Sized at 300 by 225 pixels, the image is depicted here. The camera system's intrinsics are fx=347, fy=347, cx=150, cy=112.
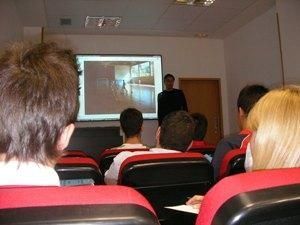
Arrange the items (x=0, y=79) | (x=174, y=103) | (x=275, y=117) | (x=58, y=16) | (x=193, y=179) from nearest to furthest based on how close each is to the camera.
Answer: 1. (x=0, y=79)
2. (x=275, y=117)
3. (x=193, y=179)
4. (x=58, y=16)
5. (x=174, y=103)

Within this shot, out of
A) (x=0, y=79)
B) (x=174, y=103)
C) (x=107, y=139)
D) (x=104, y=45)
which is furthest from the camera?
(x=104, y=45)

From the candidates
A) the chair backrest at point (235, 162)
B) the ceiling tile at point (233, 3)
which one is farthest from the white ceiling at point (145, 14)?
the chair backrest at point (235, 162)

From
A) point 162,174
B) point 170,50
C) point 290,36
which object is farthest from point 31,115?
point 170,50

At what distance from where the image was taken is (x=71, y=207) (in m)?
0.49

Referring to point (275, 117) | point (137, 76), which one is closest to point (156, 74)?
point (137, 76)

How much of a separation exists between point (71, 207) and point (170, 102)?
5.68 m

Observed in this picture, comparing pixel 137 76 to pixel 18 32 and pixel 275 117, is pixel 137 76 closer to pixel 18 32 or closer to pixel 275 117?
pixel 18 32

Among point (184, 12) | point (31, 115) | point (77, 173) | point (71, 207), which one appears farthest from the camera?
point (184, 12)

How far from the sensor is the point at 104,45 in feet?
21.9

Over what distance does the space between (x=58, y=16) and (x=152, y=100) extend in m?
2.31

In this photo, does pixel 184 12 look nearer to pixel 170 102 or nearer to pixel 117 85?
pixel 170 102

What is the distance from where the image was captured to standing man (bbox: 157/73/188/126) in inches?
241

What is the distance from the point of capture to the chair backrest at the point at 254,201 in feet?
1.78

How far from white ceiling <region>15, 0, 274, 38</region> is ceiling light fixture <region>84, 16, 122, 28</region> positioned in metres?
0.09
